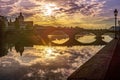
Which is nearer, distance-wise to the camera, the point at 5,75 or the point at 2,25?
the point at 5,75

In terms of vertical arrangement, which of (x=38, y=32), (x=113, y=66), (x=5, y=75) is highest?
(x=113, y=66)

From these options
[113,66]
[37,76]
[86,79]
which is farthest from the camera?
[37,76]

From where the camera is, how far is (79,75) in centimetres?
2186

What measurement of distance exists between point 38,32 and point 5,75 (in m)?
133

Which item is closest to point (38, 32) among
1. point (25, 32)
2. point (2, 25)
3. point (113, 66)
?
point (25, 32)

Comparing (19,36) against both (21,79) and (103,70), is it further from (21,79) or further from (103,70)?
(103,70)

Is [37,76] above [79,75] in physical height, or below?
below

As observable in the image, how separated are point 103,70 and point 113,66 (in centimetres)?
239

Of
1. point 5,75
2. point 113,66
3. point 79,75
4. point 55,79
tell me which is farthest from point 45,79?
point 79,75

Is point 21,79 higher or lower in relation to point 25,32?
higher

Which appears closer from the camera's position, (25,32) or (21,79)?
(21,79)

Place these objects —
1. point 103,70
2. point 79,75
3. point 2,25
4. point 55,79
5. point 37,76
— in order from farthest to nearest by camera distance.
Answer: point 2,25 < point 37,76 < point 55,79 < point 103,70 < point 79,75

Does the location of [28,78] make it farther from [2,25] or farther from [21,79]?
[2,25]

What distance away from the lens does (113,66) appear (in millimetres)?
26031
